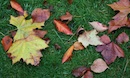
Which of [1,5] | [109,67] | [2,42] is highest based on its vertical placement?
[1,5]

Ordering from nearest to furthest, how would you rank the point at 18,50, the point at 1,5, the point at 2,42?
the point at 18,50 < the point at 2,42 < the point at 1,5

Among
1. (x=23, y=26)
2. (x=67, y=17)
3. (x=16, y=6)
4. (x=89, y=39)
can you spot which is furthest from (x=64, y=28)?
(x=16, y=6)

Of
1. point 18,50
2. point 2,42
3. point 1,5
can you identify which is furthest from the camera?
point 1,5

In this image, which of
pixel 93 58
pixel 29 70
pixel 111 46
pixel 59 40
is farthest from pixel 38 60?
pixel 111 46

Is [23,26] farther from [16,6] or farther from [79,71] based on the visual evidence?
[79,71]

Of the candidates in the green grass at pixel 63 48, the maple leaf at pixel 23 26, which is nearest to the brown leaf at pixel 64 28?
the green grass at pixel 63 48

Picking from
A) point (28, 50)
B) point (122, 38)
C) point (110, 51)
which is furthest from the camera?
point (122, 38)

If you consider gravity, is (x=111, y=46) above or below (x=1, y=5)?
below

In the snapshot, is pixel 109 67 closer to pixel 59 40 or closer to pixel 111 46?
pixel 111 46
